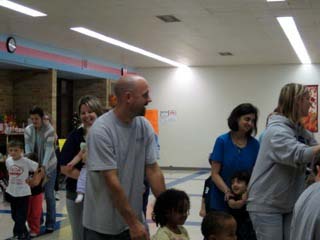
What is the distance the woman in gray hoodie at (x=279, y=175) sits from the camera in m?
2.93

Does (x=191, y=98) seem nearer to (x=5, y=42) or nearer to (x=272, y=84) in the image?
(x=272, y=84)

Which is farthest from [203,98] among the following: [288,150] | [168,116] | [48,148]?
[288,150]

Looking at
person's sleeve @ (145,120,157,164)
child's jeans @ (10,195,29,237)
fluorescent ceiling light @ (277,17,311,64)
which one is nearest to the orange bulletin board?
fluorescent ceiling light @ (277,17,311,64)

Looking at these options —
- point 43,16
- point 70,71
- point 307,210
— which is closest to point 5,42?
point 43,16

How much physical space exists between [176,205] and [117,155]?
16.5 inches

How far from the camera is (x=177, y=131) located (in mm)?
15266

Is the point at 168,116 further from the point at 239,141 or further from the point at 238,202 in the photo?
the point at 238,202

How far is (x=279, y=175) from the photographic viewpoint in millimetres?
2953

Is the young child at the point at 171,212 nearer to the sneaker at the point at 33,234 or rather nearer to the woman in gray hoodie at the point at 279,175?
the woman in gray hoodie at the point at 279,175

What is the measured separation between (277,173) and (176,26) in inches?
245

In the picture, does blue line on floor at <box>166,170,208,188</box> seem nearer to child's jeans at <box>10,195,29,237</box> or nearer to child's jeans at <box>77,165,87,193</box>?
child's jeans at <box>10,195,29,237</box>

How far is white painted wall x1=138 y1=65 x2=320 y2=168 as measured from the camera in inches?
569

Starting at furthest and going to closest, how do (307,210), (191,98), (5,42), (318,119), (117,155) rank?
(191,98)
(318,119)
(5,42)
(117,155)
(307,210)

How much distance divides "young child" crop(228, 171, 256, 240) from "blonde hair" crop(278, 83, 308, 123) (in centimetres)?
63
